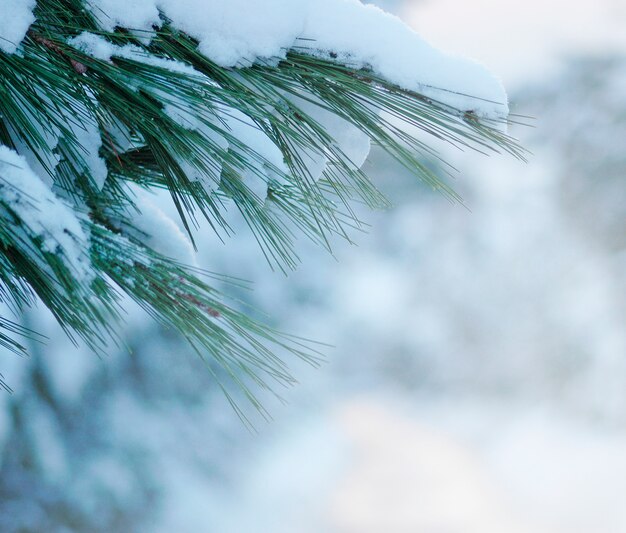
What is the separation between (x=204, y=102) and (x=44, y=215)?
17cm

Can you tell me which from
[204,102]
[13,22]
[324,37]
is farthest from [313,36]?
[13,22]

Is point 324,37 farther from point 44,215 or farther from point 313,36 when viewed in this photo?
point 44,215

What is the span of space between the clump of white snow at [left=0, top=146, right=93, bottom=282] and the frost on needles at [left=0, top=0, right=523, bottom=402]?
0.5 inches

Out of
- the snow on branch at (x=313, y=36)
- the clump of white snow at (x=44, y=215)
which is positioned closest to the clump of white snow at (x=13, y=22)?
the snow on branch at (x=313, y=36)

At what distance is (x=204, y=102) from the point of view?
0.56 metres

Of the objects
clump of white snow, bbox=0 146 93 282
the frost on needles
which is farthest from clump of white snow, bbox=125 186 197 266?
clump of white snow, bbox=0 146 93 282

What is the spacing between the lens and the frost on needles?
0.55 m

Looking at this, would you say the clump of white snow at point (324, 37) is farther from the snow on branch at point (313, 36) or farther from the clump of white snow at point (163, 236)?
the clump of white snow at point (163, 236)

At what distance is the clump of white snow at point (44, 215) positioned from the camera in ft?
1.49

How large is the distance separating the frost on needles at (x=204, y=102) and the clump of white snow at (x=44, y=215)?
13 mm

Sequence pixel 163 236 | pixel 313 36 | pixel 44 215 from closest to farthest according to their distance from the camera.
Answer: pixel 44 215, pixel 313 36, pixel 163 236

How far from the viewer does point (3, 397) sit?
296cm

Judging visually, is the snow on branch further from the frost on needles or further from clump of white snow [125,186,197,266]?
clump of white snow [125,186,197,266]

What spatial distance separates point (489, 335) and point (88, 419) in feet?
7.80
